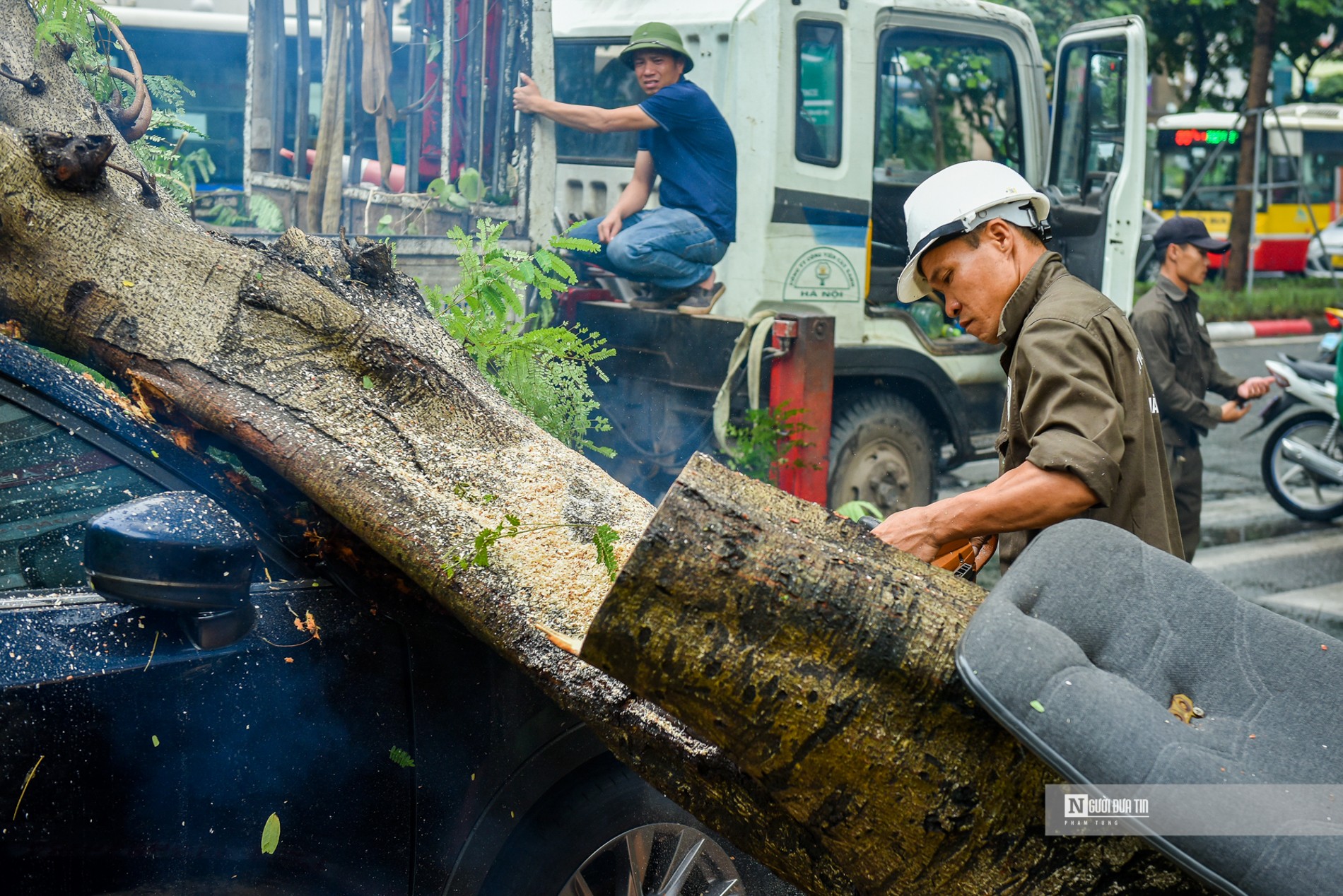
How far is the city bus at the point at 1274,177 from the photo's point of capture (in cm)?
1919

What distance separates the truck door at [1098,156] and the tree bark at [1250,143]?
31.6 feet

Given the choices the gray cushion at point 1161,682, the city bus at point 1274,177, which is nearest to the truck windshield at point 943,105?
the gray cushion at point 1161,682

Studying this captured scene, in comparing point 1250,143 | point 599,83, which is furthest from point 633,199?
point 1250,143

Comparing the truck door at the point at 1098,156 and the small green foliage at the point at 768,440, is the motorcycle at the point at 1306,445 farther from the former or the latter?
the small green foliage at the point at 768,440

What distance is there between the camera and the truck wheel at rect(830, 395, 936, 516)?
546 centimetres

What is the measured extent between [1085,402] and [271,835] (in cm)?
170

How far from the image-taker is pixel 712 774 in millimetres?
2004

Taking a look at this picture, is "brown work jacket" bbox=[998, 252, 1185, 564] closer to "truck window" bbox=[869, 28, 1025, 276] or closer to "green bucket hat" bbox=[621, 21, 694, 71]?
"green bucket hat" bbox=[621, 21, 694, 71]

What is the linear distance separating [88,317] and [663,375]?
9.76 feet

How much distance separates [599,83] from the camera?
5.82 metres

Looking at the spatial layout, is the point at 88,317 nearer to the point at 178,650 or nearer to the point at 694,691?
the point at 178,650

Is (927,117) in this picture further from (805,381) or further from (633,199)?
(805,381)

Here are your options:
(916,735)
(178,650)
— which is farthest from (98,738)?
(916,735)

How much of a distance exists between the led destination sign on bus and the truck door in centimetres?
1196
